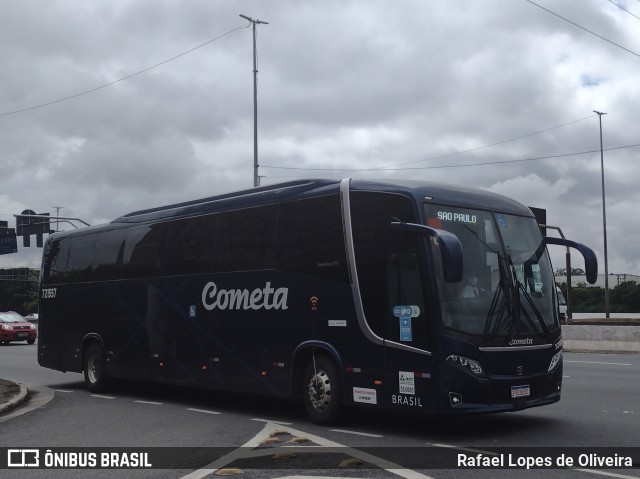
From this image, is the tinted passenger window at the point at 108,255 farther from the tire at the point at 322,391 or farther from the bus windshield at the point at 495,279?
the bus windshield at the point at 495,279

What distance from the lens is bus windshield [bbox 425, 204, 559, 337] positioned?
10.5m

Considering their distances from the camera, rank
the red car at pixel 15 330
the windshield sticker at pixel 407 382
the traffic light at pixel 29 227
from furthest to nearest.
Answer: the traffic light at pixel 29 227
the red car at pixel 15 330
the windshield sticker at pixel 407 382

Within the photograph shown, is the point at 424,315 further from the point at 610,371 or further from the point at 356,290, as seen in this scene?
the point at 610,371

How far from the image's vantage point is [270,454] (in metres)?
9.58

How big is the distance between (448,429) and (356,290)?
2.20 metres

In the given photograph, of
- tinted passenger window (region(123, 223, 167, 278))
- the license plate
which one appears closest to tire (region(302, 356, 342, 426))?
the license plate

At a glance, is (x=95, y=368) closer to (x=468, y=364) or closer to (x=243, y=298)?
(x=243, y=298)

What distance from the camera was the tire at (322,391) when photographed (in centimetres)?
1159

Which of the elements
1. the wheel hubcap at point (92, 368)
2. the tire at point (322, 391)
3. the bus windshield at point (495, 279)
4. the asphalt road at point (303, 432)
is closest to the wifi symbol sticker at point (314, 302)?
the tire at point (322, 391)

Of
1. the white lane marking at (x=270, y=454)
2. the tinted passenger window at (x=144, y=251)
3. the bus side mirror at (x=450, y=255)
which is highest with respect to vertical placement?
the tinted passenger window at (x=144, y=251)

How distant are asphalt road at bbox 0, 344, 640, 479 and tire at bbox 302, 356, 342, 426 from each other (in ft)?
0.74

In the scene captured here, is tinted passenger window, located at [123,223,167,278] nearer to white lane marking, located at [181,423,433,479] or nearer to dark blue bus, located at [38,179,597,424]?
dark blue bus, located at [38,179,597,424]

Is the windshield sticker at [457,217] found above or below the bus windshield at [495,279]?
above

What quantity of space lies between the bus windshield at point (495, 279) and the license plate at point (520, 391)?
67cm
